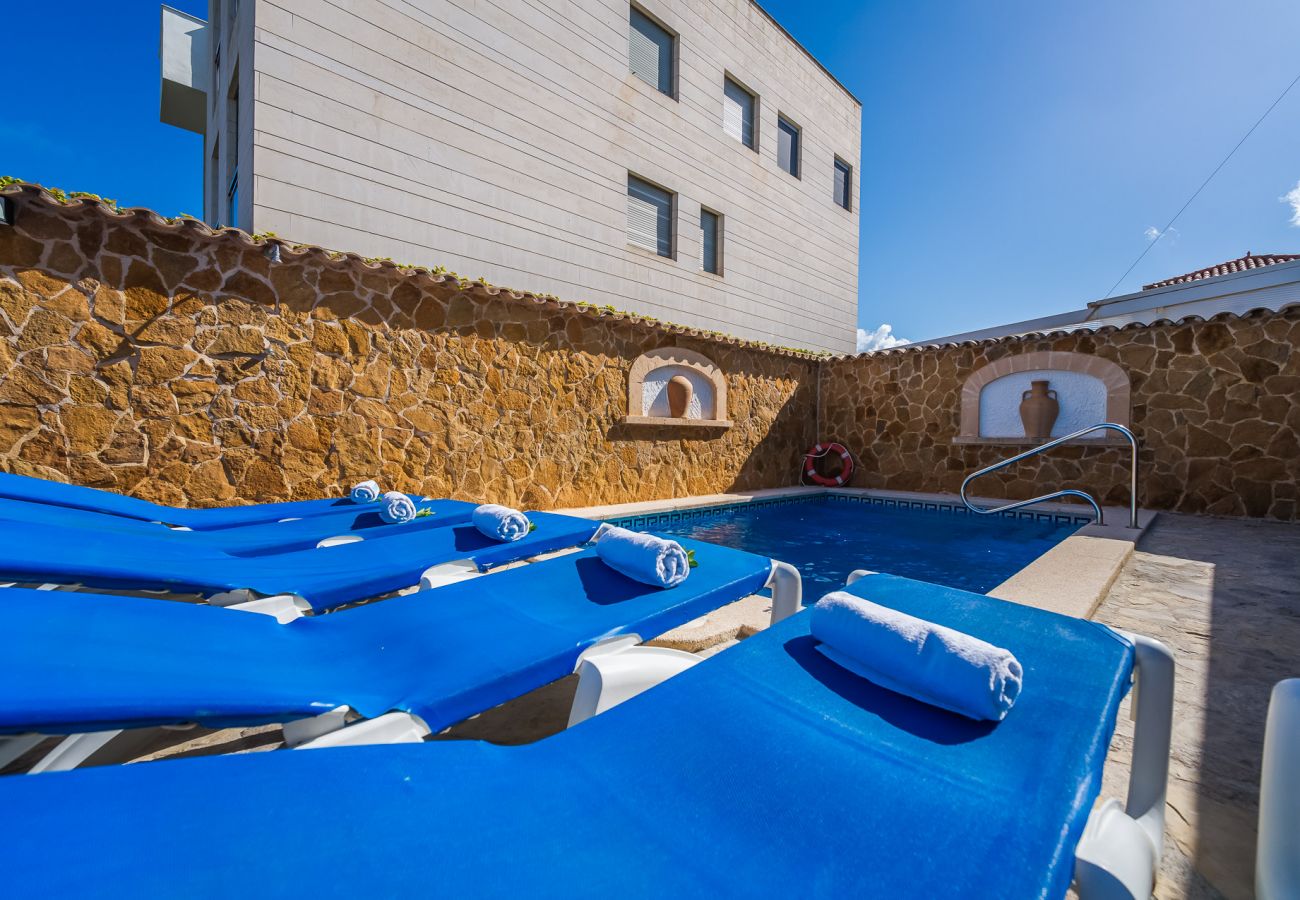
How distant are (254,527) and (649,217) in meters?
7.37

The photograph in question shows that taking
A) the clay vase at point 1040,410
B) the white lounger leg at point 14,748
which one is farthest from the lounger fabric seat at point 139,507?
the clay vase at point 1040,410

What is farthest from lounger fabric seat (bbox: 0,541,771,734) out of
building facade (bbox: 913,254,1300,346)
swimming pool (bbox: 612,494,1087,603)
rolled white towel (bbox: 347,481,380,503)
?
building facade (bbox: 913,254,1300,346)

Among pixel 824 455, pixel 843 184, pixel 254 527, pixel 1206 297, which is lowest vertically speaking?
pixel 254 527

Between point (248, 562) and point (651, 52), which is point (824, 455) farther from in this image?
point (248, 562)

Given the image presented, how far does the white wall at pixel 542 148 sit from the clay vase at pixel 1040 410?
14.9 ft

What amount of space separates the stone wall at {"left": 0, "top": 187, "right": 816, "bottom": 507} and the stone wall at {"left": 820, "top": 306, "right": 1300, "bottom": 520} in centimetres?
476

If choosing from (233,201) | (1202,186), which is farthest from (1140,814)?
(1202,186)

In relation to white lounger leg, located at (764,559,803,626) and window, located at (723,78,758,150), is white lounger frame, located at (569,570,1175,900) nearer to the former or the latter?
white lounger leg, located at (764,559,803,626)

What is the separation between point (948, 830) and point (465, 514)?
3.36 meters

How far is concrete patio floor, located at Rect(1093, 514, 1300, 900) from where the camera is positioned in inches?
52.9

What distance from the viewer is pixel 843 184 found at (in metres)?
12.3

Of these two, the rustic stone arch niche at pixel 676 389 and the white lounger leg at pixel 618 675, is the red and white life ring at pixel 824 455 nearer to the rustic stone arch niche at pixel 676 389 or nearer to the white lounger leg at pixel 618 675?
the rustic stone arch niche at pixel 676 389

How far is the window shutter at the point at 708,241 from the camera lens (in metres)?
9.49

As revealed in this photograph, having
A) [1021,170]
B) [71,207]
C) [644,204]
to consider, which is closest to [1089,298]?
[1021,170]
